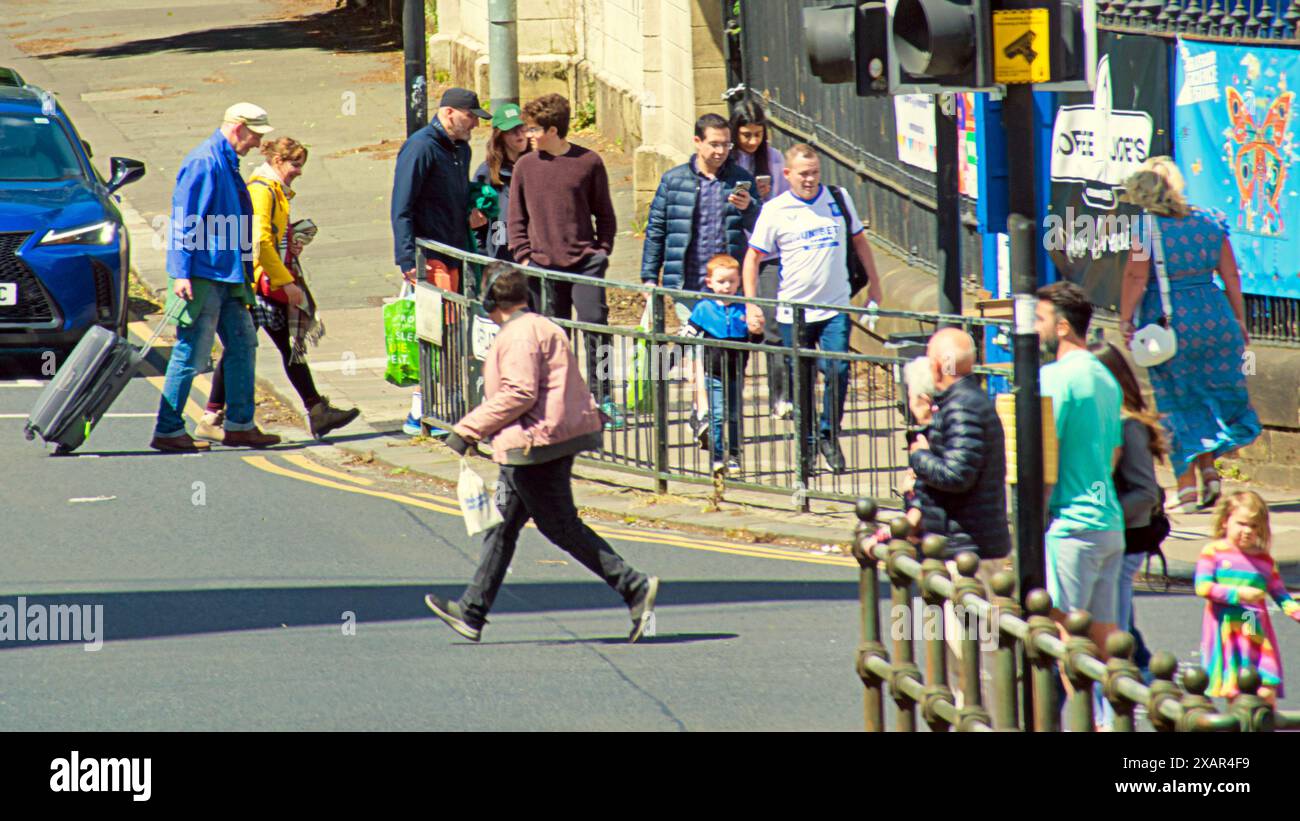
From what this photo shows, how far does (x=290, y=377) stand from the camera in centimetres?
1221

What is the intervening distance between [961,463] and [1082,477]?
0.46 metres

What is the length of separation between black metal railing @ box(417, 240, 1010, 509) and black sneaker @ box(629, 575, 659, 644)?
2.50m

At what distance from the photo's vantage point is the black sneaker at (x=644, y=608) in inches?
322

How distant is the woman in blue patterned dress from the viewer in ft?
32.6

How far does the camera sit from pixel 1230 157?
11391 millimetres

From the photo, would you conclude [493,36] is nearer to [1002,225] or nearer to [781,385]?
[781,385]

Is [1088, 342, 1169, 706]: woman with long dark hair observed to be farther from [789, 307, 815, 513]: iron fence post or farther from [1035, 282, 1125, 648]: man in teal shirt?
[789, 307, 815, 513]: iron fence post

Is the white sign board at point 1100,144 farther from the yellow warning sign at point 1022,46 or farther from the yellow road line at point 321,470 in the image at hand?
the yellow warning sign at point 1022,46

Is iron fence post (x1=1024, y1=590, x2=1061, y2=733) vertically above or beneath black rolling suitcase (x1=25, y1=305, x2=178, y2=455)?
beneath

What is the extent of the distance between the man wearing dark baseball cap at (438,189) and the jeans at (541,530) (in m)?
4.11

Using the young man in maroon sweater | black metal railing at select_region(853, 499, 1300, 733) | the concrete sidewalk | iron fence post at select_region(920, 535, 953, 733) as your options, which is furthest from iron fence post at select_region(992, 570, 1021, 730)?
the young man in maroon sweater

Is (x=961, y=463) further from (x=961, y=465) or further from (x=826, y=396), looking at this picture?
(x=826, y=396)
